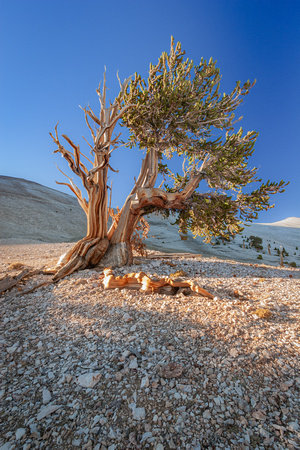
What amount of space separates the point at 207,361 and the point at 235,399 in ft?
1.64

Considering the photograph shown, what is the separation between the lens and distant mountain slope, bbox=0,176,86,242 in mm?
28839

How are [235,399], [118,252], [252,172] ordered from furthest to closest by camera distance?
[252,172], [118,252], [235,399]

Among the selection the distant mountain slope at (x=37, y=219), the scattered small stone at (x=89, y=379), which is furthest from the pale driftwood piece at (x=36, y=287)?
the distant mountain slope at (x=37, y=219)

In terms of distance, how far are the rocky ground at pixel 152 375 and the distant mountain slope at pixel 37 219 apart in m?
25.6

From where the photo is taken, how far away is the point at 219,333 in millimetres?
3139

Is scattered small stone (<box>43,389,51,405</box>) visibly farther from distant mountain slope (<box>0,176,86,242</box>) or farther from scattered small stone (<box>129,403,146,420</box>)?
distant mountain slope (<box>0,176,86,242</box>)

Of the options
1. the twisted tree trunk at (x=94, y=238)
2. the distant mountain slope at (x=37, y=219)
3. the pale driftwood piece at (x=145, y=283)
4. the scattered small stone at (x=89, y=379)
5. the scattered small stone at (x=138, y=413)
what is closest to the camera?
the scattered small stone at (x=138, y=413)

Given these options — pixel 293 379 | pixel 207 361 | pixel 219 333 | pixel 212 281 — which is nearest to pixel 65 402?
pixel 207 361

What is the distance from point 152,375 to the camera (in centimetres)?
245

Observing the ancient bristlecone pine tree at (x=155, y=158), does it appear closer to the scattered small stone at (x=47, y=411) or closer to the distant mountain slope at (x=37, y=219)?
the scattered small stone at (x=47, y=411)

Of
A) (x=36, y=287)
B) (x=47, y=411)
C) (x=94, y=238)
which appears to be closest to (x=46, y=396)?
(x=47, y=411)

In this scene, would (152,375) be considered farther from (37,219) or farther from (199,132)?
(37,219)

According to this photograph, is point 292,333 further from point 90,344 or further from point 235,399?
point 90,344

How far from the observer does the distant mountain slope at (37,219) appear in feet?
94.6
